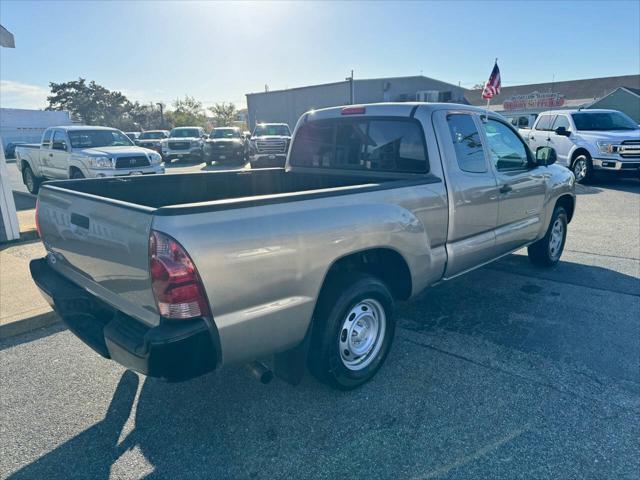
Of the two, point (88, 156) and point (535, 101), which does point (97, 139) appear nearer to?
point (88, 156)

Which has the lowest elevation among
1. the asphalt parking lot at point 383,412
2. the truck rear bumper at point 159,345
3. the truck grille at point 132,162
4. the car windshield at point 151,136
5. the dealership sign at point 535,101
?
the asphalt parking lot at point 383,412

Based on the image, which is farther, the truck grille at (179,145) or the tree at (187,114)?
the tree at (187,114)

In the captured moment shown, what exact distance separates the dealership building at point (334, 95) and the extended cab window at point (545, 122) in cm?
2195

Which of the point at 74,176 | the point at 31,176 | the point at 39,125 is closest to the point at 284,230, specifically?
the point at 74,176

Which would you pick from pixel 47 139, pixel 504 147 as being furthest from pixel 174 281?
pixel 47 139

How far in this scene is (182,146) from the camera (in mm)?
23094

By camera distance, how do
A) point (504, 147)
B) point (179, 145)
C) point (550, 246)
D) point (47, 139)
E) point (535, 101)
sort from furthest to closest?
point (535, 101), point (179, 145), point (47, 139), point (550, 246), point (504, 147)

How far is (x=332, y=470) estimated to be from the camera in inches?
89.7

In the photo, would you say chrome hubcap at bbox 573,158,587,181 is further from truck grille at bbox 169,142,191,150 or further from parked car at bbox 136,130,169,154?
parked car at bbox 136,130,169,154

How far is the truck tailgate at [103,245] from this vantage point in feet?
6.89

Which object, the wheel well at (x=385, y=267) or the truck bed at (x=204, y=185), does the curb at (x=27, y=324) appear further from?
the wheel well at (x=385, y=267)

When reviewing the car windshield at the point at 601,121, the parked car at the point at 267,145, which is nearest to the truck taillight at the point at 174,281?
the car windshield at the point at 601,121

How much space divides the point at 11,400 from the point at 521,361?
12.4 feet

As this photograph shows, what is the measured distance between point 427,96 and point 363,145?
111 feet
